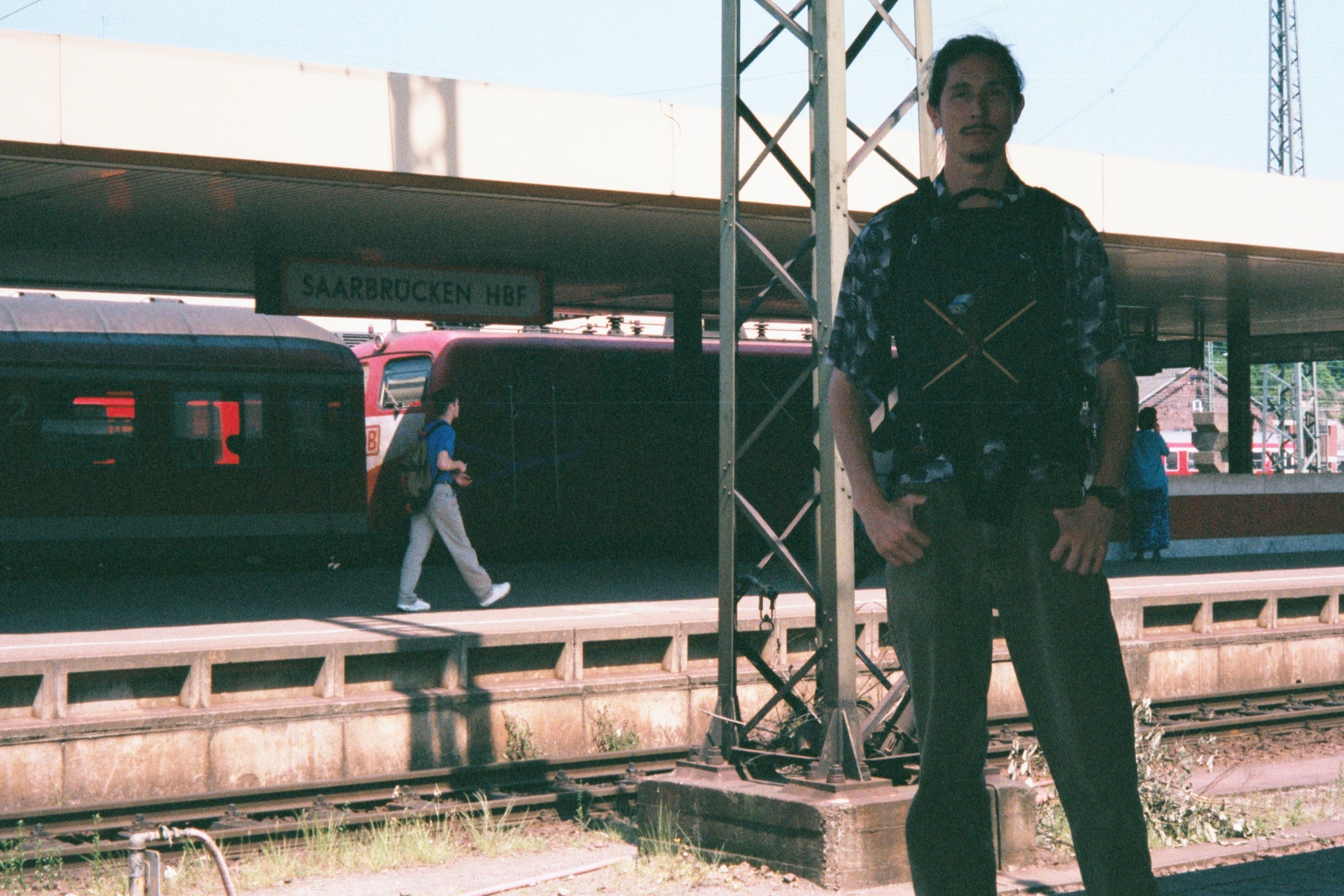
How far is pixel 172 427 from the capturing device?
57.9 feet

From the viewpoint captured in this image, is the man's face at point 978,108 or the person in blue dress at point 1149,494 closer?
the man's face at point 978,108

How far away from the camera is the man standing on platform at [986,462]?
2643 mm

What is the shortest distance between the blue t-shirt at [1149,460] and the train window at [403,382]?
879 cm

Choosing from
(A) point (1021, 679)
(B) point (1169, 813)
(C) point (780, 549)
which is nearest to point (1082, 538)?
(A) point (1021, 679)

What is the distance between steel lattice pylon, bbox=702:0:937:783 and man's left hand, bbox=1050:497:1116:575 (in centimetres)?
363

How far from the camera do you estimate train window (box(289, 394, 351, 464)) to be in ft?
60.9

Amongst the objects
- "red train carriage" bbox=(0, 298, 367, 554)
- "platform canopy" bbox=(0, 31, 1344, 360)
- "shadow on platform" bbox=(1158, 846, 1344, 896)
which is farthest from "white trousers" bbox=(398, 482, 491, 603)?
"shadow on platform" bbox=(1158, 846, 1344, 896)

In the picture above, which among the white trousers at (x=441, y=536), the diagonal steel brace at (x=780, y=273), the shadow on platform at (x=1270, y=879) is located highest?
the diagonal steel brace at (x=780, y=273)

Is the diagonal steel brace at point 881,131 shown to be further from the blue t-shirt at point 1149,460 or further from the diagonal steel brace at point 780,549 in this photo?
the blue t-shirt at point 1149,460

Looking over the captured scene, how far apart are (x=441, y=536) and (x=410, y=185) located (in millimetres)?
3126

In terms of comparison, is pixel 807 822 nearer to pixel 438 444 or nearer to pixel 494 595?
pixel 438 444

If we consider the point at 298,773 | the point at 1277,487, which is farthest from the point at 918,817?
the point at 1277,487

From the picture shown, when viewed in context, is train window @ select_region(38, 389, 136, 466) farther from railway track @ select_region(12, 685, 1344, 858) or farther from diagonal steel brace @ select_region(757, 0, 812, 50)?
diagonal steel brace @ select_region(757, 0, 812, 50)

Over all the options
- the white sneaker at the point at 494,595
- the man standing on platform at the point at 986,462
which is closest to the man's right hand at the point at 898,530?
the man standing on platform at the point at 986,462
